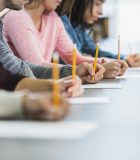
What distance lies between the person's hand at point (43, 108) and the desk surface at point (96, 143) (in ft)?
0.24

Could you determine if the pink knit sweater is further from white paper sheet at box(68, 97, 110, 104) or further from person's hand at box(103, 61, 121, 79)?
white paper sheet at box(68, 97, 110, 104)

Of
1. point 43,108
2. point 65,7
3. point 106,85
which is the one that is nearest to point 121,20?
point 65,7

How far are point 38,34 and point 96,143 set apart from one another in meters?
1.48

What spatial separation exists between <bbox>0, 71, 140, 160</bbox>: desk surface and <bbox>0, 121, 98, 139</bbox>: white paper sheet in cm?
1

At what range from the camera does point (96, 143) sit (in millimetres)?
811

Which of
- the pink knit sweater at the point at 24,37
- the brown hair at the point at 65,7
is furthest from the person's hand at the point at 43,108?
the brown hair at the point at 65,7

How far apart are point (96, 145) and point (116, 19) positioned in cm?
520

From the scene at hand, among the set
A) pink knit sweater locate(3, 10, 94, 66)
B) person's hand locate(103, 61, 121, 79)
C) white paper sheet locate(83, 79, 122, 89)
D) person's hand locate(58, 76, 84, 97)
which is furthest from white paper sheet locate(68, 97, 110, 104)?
pink knit sweater locate(3, 10, 94, 66)

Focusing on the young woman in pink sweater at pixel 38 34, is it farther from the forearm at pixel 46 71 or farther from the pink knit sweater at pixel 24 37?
the forearm at pixel 46 71

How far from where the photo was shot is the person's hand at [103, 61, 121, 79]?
1.86 m

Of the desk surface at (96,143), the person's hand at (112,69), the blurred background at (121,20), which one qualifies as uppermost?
the desk surface at (96,143)

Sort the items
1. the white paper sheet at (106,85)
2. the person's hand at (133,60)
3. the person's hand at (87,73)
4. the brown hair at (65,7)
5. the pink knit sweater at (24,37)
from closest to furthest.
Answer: the white paper sheet at (106,85), the person's hand at (87,73), the pink knit sweater at (24,37), the brown hair at (65,7), the person's hand at (133,60)

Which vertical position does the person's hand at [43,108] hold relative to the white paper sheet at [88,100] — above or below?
above

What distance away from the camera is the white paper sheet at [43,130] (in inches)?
31.2
